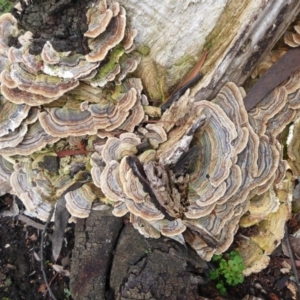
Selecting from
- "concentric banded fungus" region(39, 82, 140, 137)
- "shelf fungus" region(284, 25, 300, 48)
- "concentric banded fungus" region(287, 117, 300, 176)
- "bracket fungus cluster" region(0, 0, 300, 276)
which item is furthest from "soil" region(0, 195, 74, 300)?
"shelf fungus" region(284, 25, 300, 48)

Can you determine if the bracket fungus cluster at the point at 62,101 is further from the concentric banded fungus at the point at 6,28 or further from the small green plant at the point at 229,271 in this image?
the small green plant at the point at 229,271

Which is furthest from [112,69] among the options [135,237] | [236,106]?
[135,237]

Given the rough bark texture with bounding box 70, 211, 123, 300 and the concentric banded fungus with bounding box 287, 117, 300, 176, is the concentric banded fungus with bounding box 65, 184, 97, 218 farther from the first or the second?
the concentric banded fungus with bounding box 287, 117, 300, 176

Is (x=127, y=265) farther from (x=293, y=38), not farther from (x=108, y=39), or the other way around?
(x=293, y=38)

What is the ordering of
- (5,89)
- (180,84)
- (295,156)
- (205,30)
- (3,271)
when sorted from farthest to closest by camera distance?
(3,271), (295,156), (180,84), (205,30), (5,89)

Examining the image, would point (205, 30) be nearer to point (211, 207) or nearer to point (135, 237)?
point (211, 207)

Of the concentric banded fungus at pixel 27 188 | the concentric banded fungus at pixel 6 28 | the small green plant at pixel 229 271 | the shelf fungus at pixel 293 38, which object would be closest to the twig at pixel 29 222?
the concentric banded fungus at pixel 27 188

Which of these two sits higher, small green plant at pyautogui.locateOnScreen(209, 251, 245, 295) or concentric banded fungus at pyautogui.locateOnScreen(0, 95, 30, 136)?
concentric banded fungus at pyautogui.locateOnScreen(0, 95, 30, 136)
